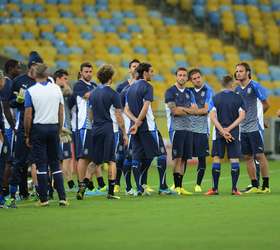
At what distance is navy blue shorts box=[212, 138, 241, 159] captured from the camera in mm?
17484

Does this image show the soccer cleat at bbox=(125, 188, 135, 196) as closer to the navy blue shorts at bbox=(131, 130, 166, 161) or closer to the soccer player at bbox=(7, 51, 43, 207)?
the navy blue shorts at bbox=(131, 130, 166, 161)

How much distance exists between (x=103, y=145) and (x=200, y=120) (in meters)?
2.63

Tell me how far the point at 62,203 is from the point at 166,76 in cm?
1709

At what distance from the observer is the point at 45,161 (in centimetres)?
1510

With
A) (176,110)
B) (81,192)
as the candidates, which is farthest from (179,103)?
(81,192)

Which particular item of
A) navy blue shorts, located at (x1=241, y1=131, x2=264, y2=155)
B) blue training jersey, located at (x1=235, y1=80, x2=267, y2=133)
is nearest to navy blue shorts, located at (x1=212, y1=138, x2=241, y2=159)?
navy blue shorts, located at (x1=241, y1=131, x2=264, y2=155)

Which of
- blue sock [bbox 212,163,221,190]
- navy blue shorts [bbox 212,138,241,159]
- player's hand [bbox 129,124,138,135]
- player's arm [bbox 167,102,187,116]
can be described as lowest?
blue sock [bbox 212,163,221,190]

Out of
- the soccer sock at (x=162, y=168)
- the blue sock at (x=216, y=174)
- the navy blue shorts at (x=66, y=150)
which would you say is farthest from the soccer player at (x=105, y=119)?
the navy blue shorts at (x=66, y=150)

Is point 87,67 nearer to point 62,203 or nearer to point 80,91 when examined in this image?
point 80,91

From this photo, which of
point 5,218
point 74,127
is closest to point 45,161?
point 5,218

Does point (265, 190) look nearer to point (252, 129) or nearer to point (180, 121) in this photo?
point (252, 129)

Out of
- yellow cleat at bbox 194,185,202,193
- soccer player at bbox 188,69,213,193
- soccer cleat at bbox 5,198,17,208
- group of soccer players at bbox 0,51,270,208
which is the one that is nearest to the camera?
soccer cleat at bbox 5,198,17,208

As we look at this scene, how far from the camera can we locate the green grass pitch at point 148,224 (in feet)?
36.2

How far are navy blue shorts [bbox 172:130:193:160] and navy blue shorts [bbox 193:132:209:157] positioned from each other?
1.30ft
